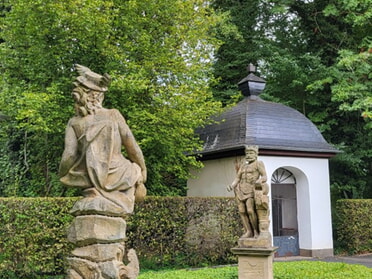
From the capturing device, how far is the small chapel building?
49.3ft

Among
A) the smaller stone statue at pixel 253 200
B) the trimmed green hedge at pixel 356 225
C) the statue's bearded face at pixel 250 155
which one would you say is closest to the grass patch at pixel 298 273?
the smaller stone statue at pixel 253 200

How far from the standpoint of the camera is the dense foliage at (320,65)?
637 inches

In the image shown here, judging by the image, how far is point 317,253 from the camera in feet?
50.1

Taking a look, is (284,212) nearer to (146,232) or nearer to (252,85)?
(252,85)

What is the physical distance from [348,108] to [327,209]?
377cm

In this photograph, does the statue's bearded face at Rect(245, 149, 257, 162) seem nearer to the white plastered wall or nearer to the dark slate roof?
the dark slate roof

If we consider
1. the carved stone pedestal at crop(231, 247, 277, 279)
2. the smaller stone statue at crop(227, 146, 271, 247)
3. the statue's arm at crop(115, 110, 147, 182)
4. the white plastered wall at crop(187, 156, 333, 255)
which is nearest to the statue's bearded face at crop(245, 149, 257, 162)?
the smaller stone statue at crop(227, 146, 271, 247)

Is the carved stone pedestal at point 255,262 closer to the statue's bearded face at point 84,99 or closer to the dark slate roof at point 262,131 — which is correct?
the statue's bearded face at point 84,99

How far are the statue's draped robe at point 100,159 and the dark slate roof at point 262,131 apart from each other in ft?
34.3

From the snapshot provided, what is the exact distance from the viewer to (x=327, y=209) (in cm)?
1571

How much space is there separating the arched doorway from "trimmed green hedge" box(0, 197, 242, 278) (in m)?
3.08

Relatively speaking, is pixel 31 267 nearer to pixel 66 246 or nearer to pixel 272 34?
pixel 66 246

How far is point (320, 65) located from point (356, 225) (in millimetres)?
6503

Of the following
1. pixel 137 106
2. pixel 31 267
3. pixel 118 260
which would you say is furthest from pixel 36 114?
pixel 118 260
